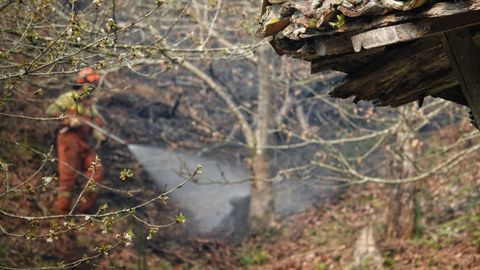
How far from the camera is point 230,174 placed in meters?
18.3

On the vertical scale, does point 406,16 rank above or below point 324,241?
below

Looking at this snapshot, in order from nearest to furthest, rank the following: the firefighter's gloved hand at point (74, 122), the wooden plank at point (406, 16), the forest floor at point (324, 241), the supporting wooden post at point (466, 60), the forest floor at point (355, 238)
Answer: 1. the wooden plank at point (406, 16)
2. the supporting wooden post at point (466, 60)
3. the forest floor at point (324, 241)
4. the forest floor at point (355, 238)
5. the firefighter's gloved hand at point (74, 122)

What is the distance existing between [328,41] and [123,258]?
8276 mm

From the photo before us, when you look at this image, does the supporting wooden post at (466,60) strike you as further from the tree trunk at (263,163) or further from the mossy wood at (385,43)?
the tree trunk at (263,163)

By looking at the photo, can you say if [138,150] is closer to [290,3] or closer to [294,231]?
[294,231]

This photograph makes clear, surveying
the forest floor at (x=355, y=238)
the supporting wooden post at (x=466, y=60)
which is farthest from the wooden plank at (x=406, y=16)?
the forest floor at (x=355, y=238)

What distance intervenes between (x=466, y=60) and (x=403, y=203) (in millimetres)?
7363

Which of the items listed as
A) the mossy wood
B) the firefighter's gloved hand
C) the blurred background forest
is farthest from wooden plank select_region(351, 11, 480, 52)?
the firefighter's gloved hand

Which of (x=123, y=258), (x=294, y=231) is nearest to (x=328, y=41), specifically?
(x=123, y=258)

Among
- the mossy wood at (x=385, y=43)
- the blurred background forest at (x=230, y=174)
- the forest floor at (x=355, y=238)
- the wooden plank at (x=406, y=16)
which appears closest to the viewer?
the wooden plank at (x=406, y=16)

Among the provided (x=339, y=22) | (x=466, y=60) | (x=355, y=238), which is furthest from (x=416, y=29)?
(x=355, y=238)

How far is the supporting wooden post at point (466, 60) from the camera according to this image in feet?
12.0

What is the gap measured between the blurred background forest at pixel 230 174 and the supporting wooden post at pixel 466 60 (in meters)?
2.20

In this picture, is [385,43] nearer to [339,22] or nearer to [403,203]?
[339,22]
